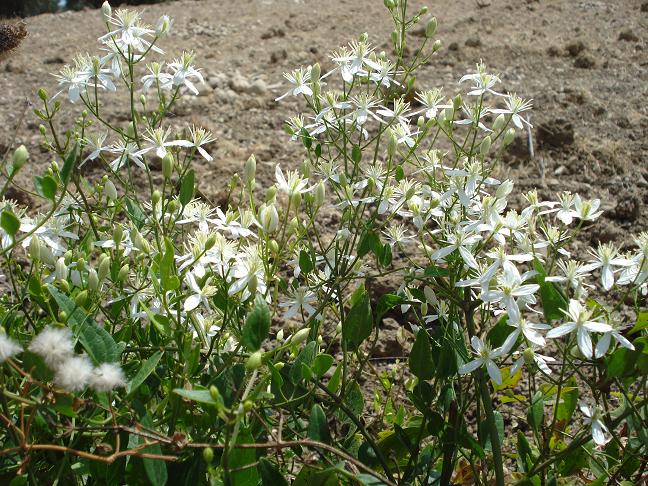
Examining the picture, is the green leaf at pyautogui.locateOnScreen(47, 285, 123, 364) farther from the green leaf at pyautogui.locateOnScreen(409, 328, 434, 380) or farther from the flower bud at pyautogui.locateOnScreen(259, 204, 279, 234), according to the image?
the green leaf at pyautogui.locateOnScreen(409, 328, 434, 380)

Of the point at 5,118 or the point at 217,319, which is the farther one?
the point at 5,118

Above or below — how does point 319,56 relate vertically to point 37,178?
below

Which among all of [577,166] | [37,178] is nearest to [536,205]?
[37,178]

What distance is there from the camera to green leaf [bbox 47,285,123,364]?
1181mm

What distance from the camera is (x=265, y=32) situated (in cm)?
640

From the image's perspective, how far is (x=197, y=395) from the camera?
1004 mm

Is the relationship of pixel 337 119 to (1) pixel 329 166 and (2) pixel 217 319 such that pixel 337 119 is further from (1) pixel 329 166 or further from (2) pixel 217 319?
(2) pixel 217 319

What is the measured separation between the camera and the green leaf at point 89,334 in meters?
1.18

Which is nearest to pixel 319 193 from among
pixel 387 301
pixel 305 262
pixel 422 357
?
pixel 305 262

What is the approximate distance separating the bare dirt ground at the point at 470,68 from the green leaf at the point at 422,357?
1.51m

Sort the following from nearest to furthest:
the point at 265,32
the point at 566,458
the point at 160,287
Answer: the point at 160,287, the point at 566,458, the point at 265,32

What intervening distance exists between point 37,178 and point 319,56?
438cm

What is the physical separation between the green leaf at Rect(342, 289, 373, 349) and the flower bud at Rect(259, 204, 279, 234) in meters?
0.24

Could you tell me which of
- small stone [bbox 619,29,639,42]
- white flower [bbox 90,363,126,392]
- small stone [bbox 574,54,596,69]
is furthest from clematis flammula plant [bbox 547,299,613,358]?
small stone [bbox 619,29,639,42]
